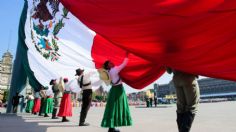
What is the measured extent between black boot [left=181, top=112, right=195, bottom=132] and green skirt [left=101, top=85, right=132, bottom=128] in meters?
2.31

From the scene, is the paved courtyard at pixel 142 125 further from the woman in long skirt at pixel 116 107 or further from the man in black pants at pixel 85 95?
the woman in long skirt at pixel 116 107

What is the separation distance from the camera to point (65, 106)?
990cm

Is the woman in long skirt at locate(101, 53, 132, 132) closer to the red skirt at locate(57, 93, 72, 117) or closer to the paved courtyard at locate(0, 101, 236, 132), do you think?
the paved courtyard at locate(0, 101, 236, 132)

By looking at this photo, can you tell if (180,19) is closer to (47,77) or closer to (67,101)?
(47,77)

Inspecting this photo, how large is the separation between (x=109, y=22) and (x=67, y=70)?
104 inches

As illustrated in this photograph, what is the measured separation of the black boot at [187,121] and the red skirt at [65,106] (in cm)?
644

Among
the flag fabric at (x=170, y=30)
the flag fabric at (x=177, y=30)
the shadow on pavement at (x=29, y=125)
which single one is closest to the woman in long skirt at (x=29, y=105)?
the shadow on pavement at (x=29, y=125)

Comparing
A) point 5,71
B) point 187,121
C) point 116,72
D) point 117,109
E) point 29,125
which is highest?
point 5,71

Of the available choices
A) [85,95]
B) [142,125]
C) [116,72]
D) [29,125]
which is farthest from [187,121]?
[29,125]

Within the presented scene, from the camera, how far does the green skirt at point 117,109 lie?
6.03 meters

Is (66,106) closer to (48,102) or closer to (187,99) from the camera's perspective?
(48,102)

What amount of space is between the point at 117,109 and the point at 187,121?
2404 mm

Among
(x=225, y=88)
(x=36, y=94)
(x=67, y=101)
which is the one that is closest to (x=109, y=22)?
(x=67, y=101)

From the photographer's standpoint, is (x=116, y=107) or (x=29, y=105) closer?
(x=116, y=107)
